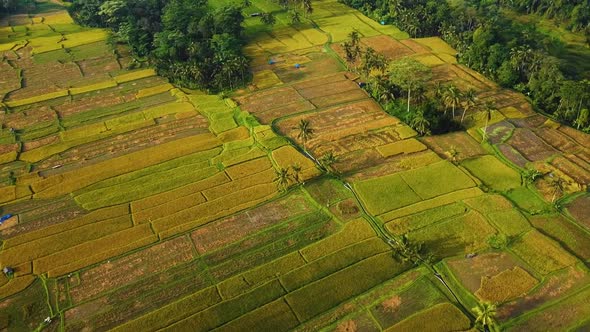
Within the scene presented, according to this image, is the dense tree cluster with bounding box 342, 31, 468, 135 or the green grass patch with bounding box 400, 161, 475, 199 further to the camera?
the dense tree cluster with bounding box 342, 31, 468, 135

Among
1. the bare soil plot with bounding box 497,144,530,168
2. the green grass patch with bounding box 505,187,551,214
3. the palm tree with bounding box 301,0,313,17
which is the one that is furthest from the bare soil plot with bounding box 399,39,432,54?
the green grass patch with bounding box 505,187,551,214

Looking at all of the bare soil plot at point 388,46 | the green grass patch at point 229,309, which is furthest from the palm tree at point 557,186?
the bare soil plot at point 388,46

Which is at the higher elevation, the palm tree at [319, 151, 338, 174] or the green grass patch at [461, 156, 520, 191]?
the palm tree at [319, 151, 338, 174]

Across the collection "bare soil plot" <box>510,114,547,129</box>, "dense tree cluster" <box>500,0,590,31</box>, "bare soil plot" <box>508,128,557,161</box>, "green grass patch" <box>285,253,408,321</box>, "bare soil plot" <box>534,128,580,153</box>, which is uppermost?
"green grass patch" <box>285,253,408,321</box>

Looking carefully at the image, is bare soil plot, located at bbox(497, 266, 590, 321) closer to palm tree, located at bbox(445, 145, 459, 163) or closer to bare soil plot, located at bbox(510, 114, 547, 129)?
palm tree, located at bbox(445, 145, 459, 163)

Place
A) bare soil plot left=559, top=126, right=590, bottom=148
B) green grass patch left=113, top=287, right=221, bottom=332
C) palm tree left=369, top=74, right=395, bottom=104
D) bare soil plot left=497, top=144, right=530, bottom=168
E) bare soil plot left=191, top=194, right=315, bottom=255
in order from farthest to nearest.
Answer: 1. palm tree left=369, top=74, right=395, bottom=104
2. bare soil plot left=559, top=126, right=590, bottom=148
3. bare soil plot left=497, top=144, right=530, bottom=168
4. bare soil plot left=191, top=194, right=315, bottom=255
5. green grass patch left=113, top=287, right=221, bottom=332

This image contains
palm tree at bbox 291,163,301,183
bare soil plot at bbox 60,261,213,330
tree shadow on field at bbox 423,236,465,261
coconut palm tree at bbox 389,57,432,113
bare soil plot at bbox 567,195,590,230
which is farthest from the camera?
coconut palm tree at bbox 389,57,432,113
